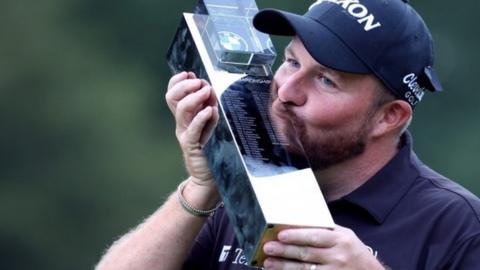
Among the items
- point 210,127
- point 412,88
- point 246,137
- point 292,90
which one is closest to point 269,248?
point 246,137

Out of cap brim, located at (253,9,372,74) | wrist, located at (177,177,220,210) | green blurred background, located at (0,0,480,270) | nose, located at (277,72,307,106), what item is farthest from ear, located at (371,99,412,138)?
green blurred background, located at (0,0,480,270)

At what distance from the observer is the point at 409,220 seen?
10.7ft

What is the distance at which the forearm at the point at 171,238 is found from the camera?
11.3 feet

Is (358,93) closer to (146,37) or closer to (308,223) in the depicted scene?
(308,223)

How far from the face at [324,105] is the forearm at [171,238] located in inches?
11.8

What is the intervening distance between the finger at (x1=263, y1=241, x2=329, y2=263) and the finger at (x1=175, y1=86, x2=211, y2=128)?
50cm

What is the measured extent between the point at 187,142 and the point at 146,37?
6.96 metres

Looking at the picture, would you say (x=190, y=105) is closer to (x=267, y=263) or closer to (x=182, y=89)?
(x=182, y=89)

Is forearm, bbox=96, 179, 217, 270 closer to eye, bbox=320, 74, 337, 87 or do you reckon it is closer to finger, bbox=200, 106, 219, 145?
finger, bbox=200, 106, 219, 145

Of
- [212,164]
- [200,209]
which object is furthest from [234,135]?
[200,209]

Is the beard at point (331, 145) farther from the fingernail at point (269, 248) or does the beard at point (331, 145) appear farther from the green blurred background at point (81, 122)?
the green blurred background at point (81, 122)

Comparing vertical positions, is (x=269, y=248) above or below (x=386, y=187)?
above

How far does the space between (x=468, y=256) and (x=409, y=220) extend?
180 millimetres

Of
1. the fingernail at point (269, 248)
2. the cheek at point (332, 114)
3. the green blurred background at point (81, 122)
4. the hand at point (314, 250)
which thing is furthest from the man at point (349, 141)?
the green blurred background at point (81, 122)
